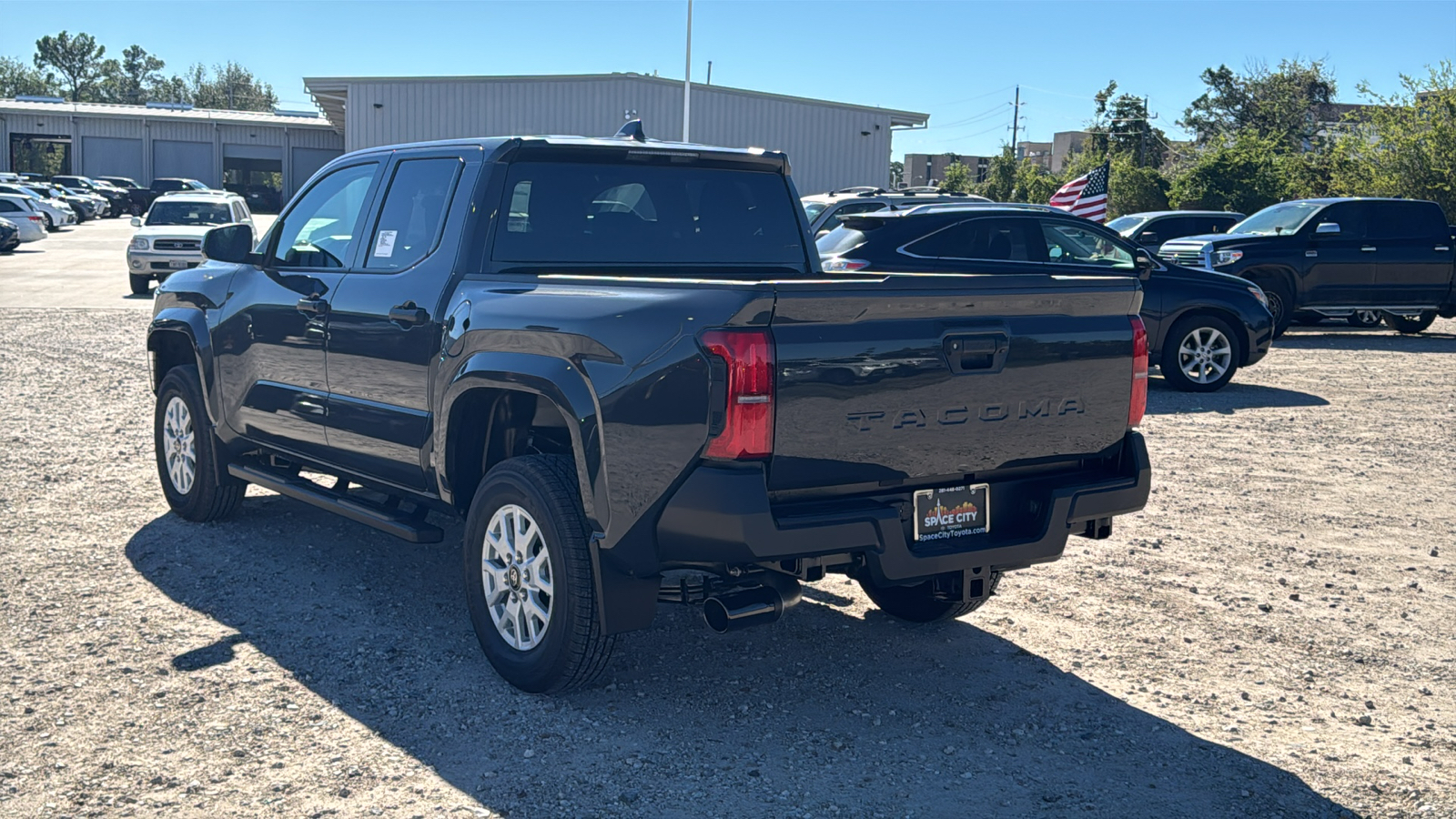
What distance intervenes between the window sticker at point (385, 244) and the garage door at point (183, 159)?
2730 inches

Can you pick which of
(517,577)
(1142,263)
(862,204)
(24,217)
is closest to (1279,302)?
(1142,263)

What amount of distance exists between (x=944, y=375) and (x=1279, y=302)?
15210mm

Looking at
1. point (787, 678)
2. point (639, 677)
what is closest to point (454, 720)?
point (639, 677)

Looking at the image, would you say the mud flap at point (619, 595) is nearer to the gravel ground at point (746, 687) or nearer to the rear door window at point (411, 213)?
the gravel ground at point (746, 687)

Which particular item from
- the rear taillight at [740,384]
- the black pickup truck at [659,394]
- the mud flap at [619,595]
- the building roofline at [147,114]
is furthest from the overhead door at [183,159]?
the rear taillight at [740,384]

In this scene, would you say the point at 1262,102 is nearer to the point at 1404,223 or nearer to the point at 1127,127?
the point at 1127,127

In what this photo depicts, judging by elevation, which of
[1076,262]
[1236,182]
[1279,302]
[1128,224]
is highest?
[1236,182]

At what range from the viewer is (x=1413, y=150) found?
1067 inches

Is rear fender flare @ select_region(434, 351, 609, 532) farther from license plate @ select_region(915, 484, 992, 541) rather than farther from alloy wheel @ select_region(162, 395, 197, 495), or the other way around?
alloy wheel @ select_region(162, 395, 197, 495)

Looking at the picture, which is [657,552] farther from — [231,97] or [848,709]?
[231,97]

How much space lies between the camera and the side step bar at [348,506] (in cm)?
542

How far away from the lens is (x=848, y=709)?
4746 mm

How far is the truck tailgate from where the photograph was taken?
13.4 ft

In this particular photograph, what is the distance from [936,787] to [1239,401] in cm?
948
